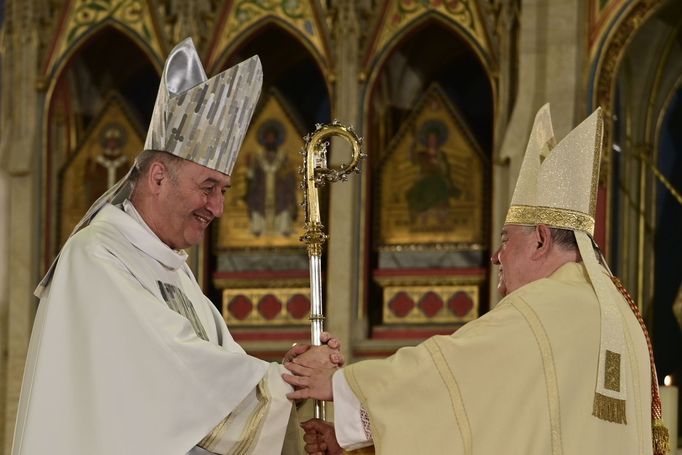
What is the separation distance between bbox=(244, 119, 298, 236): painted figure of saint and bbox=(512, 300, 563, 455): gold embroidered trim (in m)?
6.26

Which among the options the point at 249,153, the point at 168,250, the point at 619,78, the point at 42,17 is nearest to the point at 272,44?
the point at 249,153

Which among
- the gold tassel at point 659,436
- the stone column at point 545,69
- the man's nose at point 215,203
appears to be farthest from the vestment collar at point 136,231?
the stone column at point 545,69

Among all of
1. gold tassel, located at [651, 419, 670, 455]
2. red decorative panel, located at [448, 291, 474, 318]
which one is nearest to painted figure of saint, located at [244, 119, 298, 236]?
red decorative panel, located at [448, 291, 474, 318]

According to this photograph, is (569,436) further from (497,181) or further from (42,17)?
(42,17)

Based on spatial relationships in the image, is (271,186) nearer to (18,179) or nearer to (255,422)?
(18,179)

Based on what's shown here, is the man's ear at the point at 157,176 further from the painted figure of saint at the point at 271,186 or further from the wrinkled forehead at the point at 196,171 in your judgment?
the painted figure of saint at the point at 271,186

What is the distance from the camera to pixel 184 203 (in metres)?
4.84

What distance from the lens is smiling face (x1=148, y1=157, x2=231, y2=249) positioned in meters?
4.85

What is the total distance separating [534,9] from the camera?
9781mm

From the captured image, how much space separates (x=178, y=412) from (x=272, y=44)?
692 centimetres

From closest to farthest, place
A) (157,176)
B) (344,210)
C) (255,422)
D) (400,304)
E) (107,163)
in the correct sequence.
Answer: (255,422) < (157,176) < (344,210) < (400,304) < (107,163)

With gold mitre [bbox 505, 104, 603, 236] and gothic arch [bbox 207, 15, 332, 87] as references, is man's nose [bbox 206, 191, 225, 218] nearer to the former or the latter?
gold mitre [bbox 505, 104, 603, 236]

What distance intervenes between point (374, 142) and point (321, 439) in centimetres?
569

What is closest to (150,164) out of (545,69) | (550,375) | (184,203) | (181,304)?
(184,203)
